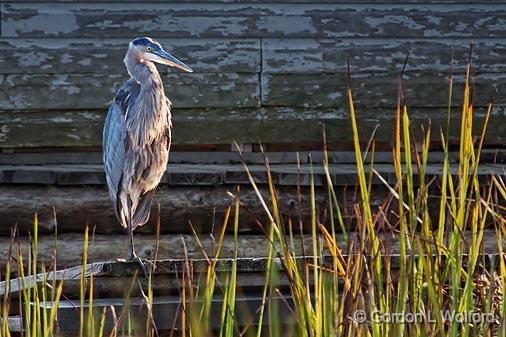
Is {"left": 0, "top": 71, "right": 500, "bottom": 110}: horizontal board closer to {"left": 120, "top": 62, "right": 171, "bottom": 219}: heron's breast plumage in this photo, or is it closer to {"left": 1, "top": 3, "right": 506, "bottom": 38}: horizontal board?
{"left": 1, "top": 3, "right": 506, "bottom": 38}: horizontal board

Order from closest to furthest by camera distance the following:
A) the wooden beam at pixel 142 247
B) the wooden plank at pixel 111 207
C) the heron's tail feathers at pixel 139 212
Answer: the heron's tail feathers at pixel 139 212 < the wooden beam at pixel 142 247 < the wooden plank at pixel 111 207

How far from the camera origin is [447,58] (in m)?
7.28

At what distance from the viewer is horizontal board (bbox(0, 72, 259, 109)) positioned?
689 centimetres

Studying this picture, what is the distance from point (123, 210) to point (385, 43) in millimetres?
2440

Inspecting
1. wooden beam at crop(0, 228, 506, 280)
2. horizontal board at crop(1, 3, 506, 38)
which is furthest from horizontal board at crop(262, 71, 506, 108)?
wooden beam at crop(0, 228, 506, 280)

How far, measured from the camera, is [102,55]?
23.0ft

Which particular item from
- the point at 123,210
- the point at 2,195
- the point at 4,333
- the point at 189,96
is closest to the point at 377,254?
the point at 4,333

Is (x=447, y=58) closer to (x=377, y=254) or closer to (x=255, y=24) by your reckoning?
(x=255, y=24)

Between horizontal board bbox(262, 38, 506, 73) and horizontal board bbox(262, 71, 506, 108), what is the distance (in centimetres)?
4

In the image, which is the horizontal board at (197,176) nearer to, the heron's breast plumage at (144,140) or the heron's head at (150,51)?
the heron's breast plumage at (144,140)

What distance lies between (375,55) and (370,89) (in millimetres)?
214

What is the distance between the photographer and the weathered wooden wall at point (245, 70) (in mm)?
6945

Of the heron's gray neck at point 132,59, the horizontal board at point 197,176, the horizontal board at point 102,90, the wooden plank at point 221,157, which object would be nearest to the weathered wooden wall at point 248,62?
the horizontal board at point 102,90

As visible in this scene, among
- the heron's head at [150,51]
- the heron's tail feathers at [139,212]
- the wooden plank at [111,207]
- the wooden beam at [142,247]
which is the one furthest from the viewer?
the wooden plank at [111,207]
